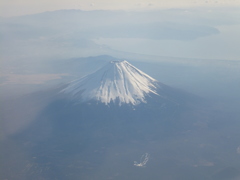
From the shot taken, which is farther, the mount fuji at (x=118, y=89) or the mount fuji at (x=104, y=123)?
the mount fuji at (x=118, y=89)

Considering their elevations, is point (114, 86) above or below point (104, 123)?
above

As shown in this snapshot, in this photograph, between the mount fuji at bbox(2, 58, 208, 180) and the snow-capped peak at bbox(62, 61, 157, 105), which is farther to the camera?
the snow-capped peak at bbox(62, 61, 157, 105)

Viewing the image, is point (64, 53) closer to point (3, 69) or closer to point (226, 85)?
point (3, 69)

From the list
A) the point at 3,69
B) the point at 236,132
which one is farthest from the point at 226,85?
the point at 3,69

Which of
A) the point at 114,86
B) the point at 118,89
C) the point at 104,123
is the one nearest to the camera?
the point at 104,123

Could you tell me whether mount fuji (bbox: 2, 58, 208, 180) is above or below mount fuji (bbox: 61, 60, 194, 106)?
below

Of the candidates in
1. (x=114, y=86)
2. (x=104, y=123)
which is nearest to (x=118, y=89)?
(x=114, y=86)

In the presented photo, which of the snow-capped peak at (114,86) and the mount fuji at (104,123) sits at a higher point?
the snow-capped peak at (114,86)

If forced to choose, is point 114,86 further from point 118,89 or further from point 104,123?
point 104,123
